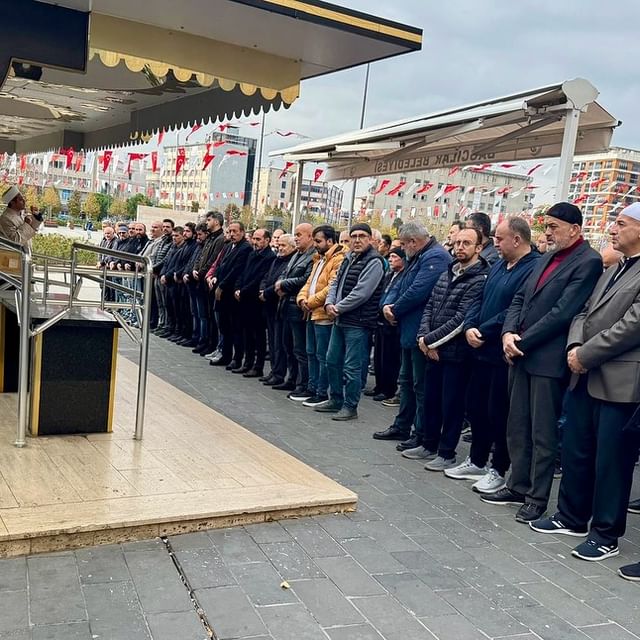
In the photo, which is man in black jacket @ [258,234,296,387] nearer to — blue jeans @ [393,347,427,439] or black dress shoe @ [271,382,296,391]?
black dress shoe @ [271,382,296,391]

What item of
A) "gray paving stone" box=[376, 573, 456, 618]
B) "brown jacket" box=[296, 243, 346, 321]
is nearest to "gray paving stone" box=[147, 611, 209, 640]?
"gray paving stone" box=[376, 573, 456, 618]

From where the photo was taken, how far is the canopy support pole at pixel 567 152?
6.20m

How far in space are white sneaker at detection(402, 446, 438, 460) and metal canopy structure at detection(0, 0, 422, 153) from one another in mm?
2951

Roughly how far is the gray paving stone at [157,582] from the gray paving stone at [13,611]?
1.47 feet

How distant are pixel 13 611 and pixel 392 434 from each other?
3.66m

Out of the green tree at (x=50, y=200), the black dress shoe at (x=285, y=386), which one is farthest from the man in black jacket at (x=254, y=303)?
the green tree at (x=50, y=200)

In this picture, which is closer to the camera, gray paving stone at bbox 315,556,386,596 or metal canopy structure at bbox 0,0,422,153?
gray paving stone at bbox 315,556,386,596

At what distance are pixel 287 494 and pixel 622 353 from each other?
2.02 meters

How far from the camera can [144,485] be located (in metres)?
3.90

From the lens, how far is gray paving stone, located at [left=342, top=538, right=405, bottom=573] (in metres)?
3.34

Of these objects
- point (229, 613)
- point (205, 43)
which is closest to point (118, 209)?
point (205, 43)

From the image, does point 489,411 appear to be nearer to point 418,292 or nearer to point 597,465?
point 597,465

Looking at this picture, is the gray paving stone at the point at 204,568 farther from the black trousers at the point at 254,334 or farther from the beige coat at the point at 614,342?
the black trousers at the point at 254,334

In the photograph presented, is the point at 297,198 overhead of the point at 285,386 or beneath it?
overhead
